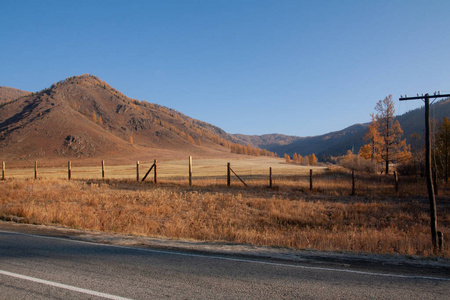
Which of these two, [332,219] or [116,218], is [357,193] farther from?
[116,218]

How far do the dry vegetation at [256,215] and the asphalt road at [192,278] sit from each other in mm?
3010

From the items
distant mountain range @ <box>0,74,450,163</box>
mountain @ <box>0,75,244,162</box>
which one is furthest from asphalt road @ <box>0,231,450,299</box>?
mountain @ <box>0,75,244,162</box>

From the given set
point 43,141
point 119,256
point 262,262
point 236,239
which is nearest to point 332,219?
point 236,239

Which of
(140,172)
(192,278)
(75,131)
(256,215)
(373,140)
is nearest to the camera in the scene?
(192,278)

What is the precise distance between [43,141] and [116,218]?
117 m

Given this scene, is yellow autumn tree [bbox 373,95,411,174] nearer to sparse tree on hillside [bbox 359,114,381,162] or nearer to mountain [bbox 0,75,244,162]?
sparse tree on hillside [bbox 359,114,381,162]

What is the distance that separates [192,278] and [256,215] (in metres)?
11.5

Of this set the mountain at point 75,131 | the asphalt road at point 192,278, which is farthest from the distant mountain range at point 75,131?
the asphalt road at point 192,278

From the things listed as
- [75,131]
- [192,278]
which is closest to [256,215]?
[192,278]

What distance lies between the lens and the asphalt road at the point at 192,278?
177 inches

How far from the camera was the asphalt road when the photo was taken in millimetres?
4496

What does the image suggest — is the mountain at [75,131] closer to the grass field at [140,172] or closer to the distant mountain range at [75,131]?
the distant mountain range at [75,131]

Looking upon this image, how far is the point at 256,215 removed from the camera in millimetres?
16328

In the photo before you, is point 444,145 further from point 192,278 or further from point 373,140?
point 192,278
